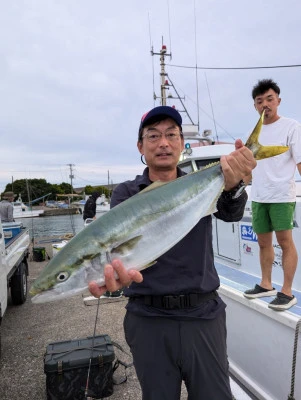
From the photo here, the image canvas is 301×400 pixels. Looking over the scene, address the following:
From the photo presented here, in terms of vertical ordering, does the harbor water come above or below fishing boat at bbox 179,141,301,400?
below

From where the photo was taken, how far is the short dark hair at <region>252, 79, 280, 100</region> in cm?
328

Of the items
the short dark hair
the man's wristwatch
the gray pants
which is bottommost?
the gray pants

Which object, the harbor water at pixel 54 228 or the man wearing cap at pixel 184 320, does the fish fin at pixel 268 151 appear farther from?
the harbor water at pixel 54 228

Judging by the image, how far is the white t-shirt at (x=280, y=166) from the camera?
316cm

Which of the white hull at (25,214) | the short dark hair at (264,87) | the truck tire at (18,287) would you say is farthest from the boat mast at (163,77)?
the white hull at (25,214)

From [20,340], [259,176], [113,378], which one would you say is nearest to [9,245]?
[20,340]

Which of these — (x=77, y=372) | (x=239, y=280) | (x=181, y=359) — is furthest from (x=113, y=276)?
(x=239, y=280)

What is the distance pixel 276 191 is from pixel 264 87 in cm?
104

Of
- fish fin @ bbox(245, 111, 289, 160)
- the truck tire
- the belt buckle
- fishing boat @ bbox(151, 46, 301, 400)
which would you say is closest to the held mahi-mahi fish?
the belt buckle

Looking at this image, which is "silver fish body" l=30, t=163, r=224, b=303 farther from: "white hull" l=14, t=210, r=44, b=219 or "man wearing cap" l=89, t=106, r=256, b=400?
"white hull" l=14, t=210, r=44, b=219

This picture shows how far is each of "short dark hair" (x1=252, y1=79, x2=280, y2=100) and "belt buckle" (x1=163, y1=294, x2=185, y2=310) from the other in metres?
2.28

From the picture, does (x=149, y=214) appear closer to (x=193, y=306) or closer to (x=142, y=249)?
(x=142, y=249)

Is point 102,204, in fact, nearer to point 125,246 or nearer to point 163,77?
point 163,77

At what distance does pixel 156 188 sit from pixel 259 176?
1752 millimetres
